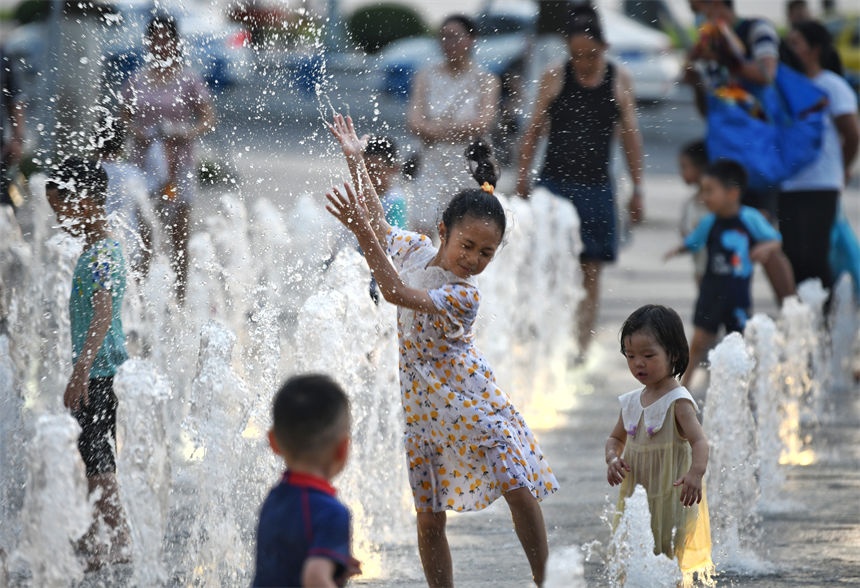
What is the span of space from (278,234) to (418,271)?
14.9ft

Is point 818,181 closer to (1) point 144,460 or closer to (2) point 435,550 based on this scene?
(2) point 435,550

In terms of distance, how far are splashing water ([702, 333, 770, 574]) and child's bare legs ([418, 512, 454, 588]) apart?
48.0 inches

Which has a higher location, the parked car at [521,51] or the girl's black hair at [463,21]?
the parked car at [521,51]

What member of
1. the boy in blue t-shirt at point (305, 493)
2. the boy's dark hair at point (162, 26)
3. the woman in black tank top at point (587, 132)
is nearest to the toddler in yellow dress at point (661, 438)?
the boy in blue t-shirt at point (305, 493)

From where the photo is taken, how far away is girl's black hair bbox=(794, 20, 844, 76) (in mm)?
6984

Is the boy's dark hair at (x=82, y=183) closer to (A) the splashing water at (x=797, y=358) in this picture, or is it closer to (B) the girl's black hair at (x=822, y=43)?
(A) the splashing water at (x=797, y=358)

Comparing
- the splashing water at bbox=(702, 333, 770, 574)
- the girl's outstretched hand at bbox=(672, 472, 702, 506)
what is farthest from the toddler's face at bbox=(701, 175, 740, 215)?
the girl's outstretched hand at bbox=(672, 472, 702, 506)

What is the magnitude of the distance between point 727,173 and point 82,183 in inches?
124

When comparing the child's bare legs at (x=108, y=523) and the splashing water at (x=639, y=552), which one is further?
the child's bare legs at (x=108, y=523)

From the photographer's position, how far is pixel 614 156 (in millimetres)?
6871

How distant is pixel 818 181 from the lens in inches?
269

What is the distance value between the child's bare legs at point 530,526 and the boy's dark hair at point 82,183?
181 cm

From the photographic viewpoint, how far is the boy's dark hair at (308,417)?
2.39 meters

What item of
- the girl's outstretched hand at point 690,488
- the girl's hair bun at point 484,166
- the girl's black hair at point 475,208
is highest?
the girl's hair bun at point 484,166
